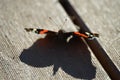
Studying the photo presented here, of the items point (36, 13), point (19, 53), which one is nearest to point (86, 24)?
point (36, 13)

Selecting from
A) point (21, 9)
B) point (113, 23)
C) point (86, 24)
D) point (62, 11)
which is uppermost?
point (21, 9)

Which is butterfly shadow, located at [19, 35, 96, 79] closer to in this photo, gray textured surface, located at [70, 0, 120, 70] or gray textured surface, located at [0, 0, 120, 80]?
gray textured surface, located at [0, 0, 120, 80]

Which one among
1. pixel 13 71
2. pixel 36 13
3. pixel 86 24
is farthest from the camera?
pixel 36 13

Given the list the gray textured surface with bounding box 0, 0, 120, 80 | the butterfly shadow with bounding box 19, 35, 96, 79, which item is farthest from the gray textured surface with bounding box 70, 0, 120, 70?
the butterfly shadow with bounding box 19, 35, 96, 79

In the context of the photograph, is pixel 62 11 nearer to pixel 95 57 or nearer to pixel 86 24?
pixel 86 24

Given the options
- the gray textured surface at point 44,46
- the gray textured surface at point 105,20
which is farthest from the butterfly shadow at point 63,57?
the gray textured surface at point 105,20

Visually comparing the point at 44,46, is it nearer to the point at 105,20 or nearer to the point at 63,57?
the point at 63,57

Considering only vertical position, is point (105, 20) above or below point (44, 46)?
below

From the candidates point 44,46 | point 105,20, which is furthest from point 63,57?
point 105,20
